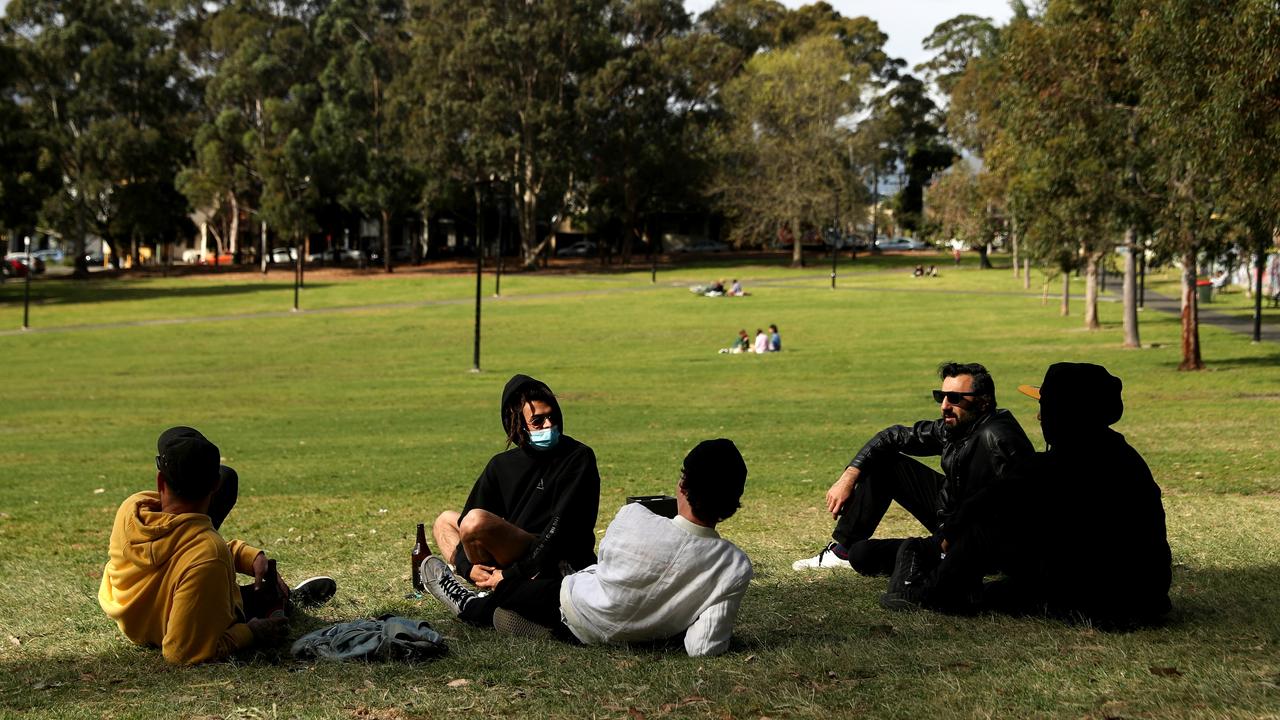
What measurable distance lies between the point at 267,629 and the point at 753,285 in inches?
2563

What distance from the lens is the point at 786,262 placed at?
295ft

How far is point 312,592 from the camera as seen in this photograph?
275 inches

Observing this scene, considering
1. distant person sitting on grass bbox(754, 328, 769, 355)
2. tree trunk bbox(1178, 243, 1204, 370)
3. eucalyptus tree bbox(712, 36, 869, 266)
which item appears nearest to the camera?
tree trunk bbox(1178, 243, 1204, 370)

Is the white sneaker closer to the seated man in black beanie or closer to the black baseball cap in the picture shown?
the seated man in black beanie

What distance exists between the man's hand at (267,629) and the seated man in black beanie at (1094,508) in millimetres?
3460

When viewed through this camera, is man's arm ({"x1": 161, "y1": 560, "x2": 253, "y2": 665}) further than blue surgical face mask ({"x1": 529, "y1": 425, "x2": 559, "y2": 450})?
No

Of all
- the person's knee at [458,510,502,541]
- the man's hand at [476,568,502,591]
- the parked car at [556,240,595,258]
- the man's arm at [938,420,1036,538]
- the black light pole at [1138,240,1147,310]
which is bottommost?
the man's hand at [476,568,502,591]

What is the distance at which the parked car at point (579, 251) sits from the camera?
10125cm

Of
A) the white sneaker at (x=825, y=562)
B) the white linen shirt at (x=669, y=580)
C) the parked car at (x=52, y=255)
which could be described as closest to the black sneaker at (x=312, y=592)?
Result: the white linen shirt at (x=669, y=580)

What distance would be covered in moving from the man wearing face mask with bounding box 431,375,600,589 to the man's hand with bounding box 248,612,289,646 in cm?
103

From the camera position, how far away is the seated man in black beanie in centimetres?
589

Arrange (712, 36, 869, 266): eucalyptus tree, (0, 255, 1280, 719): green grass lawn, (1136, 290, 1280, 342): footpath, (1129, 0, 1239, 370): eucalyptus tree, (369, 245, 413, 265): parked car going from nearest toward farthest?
1. (0, 255, 1280, 719): green grass lawn
2. (1129, 0, 1239, 370): eucalyptus tree
3. (1136, 290, 1280, 342): footpath
4. (712, 36, 869, 266): eucalyptus tree
5. (369, 245, 413, 265): parked car

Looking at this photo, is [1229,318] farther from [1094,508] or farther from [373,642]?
[373,642]

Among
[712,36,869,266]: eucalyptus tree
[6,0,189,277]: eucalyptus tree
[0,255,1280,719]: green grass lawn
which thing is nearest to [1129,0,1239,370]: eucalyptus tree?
[0,255,1280,719]: green grass lawn
